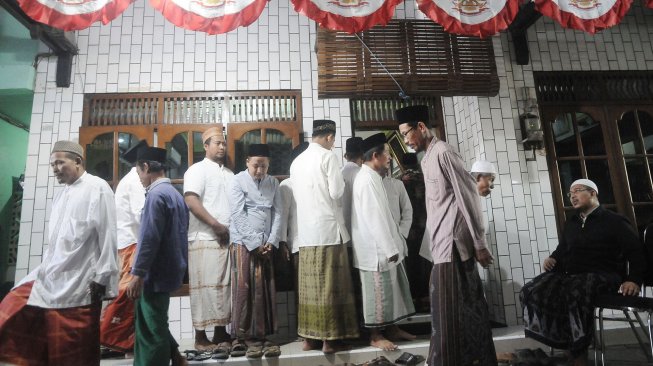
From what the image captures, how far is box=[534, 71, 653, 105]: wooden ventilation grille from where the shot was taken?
17.6 feet

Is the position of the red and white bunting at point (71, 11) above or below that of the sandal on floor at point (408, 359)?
above

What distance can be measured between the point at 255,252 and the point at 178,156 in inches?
71.0

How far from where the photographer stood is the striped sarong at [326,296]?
3.45 m

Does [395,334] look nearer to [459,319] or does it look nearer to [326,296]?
[326,296]

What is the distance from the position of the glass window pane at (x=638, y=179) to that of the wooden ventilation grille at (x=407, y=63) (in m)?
2.09

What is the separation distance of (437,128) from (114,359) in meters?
4.47

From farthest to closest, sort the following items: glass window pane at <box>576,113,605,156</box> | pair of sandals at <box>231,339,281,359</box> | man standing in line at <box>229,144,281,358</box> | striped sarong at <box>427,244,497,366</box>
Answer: glass window pane at <box>576,113,605,156</box> → man standing in line at <box>229,144,281,358</box> → pair of sandals at <box>231,339,281,359</box> → striped sarong at <box>427,244,497,366</box>

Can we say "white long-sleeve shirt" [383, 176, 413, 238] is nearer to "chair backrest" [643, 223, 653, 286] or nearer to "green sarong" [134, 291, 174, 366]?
"chair backrest" [643, 223, 653, 286]

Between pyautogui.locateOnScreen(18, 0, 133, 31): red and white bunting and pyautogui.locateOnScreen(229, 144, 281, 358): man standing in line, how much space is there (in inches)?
64.0

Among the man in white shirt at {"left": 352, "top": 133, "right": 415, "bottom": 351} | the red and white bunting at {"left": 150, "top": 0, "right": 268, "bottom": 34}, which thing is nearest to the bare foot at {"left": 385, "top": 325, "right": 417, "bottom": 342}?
the man in white shirt at {"left": 352, "top": 133, "right": 415, "bottom": 351}

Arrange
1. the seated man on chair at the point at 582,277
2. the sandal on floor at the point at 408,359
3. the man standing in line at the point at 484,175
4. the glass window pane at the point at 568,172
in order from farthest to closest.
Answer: the glass window pane at the point at 568,172 < the man standing in line at the point at 484,175 < the sandal on floor at the point at 408,359 < the seated man on chair at the point at 582,277

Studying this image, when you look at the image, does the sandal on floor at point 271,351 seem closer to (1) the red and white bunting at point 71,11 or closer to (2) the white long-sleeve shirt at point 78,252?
(2) the white long-sleeve shirt at point 78,252

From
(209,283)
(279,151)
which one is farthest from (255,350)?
(279,151)

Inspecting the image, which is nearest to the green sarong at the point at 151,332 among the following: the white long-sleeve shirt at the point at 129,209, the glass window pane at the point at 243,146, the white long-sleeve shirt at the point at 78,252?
the white long-sleeve shirt at the point at 78,252
